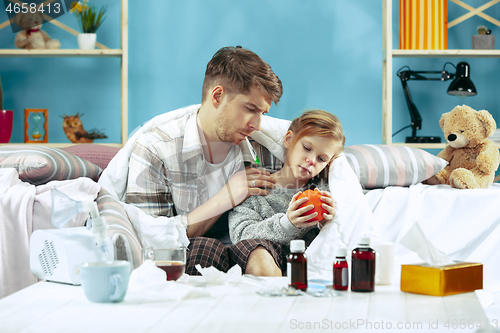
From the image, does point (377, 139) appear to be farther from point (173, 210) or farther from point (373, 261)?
point (373, 261)

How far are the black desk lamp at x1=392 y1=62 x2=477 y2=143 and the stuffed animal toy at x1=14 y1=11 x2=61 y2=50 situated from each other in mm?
1642

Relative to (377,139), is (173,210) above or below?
below

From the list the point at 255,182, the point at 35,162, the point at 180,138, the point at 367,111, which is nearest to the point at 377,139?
the point at 367,111

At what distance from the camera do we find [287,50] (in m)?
2.38

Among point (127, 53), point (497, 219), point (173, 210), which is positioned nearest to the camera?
point (173, 210)

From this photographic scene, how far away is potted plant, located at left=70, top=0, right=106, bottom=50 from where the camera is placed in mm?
2240

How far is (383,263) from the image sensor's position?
0.87m

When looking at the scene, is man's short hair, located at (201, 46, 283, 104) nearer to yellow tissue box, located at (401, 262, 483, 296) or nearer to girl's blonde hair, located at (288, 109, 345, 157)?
girl's blonde hair, located at (288, 109, 345, 157)

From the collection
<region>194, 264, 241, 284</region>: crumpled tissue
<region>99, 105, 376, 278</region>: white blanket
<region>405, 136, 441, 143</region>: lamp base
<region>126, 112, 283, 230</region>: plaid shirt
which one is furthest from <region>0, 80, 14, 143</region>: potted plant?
<region>405, 136, 441, 143</region>: lamp base

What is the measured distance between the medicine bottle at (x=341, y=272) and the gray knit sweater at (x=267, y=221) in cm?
50

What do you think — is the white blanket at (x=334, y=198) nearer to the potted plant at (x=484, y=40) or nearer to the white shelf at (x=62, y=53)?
the white shelf at (x=62, y=53)

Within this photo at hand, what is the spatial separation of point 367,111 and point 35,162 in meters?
1.54

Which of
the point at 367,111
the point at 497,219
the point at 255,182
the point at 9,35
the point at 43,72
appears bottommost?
the point at 497,219

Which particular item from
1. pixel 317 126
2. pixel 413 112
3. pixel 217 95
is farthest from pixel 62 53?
pixel 413 112
